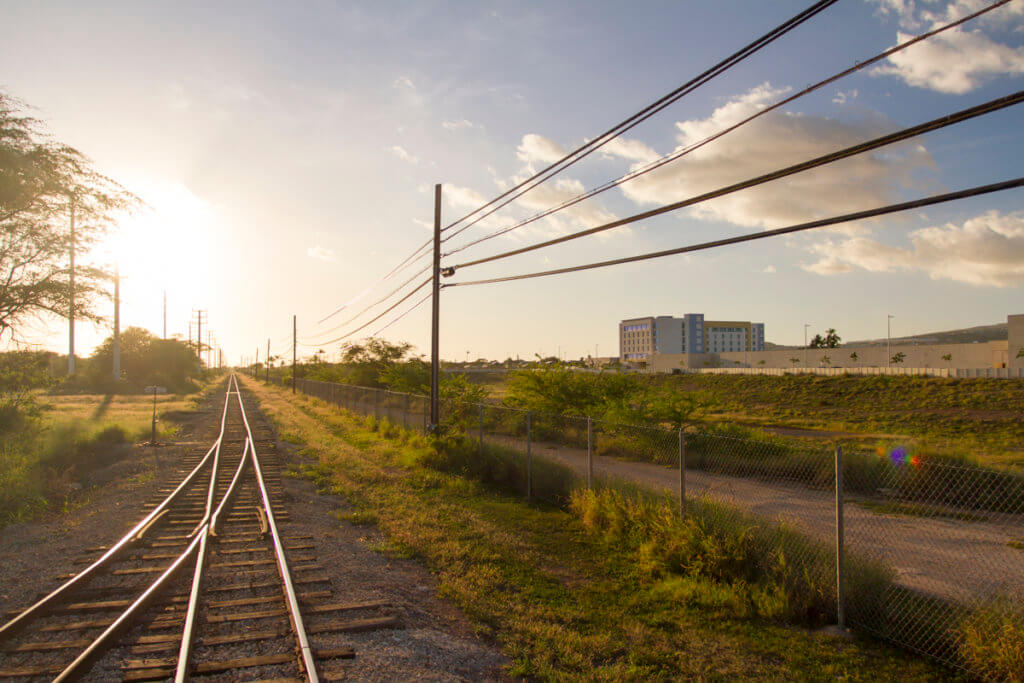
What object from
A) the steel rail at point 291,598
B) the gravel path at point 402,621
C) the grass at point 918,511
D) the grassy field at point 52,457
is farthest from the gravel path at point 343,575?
the grass at point 918,511

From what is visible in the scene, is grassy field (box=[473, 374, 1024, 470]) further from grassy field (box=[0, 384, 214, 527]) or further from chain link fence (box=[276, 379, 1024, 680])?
grassy field (box=[0, 384, 214, 527])

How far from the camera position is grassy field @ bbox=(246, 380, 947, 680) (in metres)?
5.21

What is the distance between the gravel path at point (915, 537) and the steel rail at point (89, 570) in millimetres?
7744

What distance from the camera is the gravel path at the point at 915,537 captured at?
7.07m

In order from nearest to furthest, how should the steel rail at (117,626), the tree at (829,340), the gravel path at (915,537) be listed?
the steel rail at (117,626) < the gravel path at (915,537) < the tree at (829,340)

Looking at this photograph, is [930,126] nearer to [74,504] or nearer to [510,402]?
[74,504]

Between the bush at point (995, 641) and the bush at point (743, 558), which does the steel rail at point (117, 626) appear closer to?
the bush at point (743, 558)

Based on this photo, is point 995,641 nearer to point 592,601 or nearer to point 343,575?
point 592,601

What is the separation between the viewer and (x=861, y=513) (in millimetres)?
10922

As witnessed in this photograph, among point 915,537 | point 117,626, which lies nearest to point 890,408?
point 915,537

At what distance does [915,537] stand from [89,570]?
463 inches

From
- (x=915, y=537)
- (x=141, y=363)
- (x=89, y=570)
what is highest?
(x=141, y=363)

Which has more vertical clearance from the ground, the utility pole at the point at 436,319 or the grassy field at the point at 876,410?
the utility pole at the point at 436,319

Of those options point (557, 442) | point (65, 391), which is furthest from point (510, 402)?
point (65, 391)
